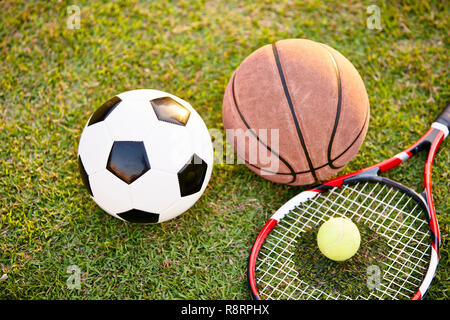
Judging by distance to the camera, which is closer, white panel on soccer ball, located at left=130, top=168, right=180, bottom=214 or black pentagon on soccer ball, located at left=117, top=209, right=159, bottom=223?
white panel on soccer ball, located at left=130, top=168, right=180, bottom=214

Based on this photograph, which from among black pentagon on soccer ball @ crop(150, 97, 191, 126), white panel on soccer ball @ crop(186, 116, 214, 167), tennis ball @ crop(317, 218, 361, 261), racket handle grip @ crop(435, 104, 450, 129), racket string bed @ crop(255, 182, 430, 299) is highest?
black pentagon on soccer ball @ crop(150, 97, 191, 126)

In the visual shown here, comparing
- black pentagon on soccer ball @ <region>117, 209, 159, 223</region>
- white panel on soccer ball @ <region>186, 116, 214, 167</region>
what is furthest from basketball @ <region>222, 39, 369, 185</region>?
black pentagon on soccer ball @ <region>117, 209, 159, 223</region>

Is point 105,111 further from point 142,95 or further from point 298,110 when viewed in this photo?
point 298,110

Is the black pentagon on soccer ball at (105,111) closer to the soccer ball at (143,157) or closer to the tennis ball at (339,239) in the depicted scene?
the soccer ball at (143,157)

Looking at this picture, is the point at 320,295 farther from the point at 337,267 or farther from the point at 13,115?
the point at 13,115

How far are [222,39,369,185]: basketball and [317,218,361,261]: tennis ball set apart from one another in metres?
0.38

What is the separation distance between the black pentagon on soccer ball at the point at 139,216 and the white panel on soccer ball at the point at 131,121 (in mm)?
496

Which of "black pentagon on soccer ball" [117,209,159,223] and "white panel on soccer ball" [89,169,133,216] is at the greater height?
"white panel on soccer ball" [89,169,133,216]

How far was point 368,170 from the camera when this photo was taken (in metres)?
2.83

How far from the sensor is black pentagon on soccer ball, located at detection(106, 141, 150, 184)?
7.60 feet

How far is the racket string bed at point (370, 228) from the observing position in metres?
2.59

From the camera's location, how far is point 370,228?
9.22 feet

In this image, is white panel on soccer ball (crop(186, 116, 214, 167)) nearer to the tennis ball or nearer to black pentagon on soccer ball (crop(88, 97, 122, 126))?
black pentagon on soccer ball (crop(88, 97, 122, 126))
